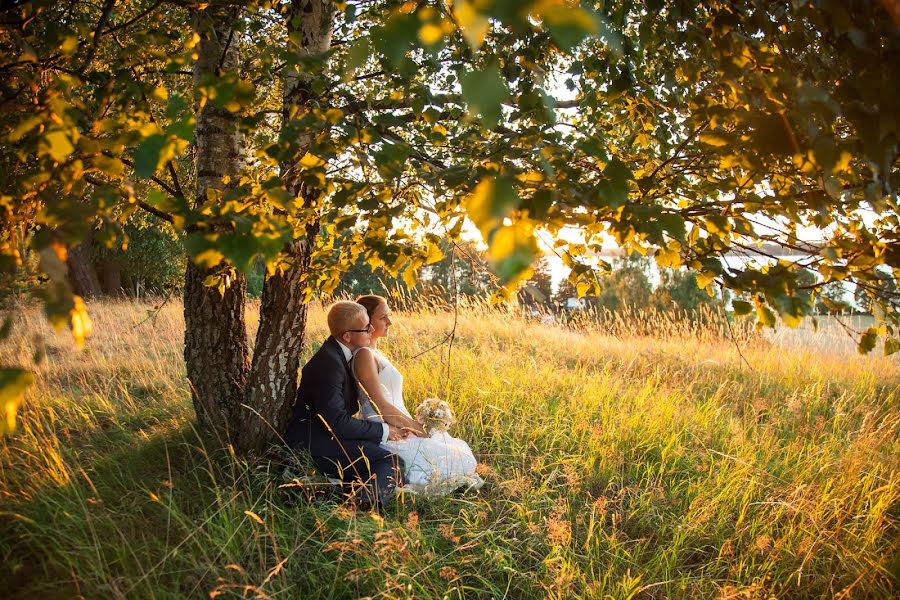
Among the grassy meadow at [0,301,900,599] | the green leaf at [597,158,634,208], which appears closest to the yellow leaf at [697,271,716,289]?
the green leaf at [597,158,634,208]

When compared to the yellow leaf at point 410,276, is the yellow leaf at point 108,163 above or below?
above

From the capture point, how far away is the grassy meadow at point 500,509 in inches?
96.3

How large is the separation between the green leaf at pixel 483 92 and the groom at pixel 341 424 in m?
2.75

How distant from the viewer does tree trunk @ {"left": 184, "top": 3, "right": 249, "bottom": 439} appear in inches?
133

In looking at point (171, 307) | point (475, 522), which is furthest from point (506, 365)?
point (171, 307)

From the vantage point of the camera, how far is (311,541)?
9.23 feet

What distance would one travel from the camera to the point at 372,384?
3748 mm

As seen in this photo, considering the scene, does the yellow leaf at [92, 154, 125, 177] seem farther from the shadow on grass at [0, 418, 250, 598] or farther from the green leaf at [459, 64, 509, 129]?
the shadow on grass at [0, 418, 250, 598]

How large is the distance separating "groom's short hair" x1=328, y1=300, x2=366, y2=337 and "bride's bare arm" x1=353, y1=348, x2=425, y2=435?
→ 7.8 inches

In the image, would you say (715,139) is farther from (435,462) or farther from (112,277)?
(112,277)

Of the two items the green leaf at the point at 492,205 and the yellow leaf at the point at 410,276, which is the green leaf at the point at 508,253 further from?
the yellow leaf at the point at 410,276

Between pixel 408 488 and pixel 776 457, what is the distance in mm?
2741

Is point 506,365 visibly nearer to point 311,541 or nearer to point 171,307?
point 311,541

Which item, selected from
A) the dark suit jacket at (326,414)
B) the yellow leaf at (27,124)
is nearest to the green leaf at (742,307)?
the yellow leaf at (27,124)
